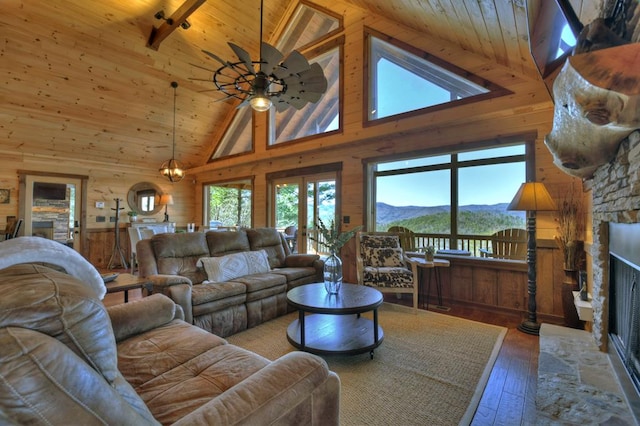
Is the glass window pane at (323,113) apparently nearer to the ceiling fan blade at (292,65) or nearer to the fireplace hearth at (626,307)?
the ceiling fan blade at (292,65)

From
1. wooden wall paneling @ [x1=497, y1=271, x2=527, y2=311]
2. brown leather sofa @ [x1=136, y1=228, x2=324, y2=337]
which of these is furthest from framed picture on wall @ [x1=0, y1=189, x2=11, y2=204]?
wooden wall paneling @ [x1=497, y1=271, x2=527, y2=311]

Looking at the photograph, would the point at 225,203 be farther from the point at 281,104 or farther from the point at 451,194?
the point at 451,194

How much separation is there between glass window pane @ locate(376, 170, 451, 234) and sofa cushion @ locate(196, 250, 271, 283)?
2.07m

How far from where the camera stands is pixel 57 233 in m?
6.34

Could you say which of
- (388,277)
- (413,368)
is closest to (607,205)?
(413,368)

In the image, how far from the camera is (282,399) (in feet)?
3.34

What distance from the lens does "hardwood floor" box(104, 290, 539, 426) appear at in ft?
5.91

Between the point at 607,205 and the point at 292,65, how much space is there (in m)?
2.70

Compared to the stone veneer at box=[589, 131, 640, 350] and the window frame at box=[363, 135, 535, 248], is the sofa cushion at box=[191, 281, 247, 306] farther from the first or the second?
the stone veneer at box=[589, 131, 640, 350]

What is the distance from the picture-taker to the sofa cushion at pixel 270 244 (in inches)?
165

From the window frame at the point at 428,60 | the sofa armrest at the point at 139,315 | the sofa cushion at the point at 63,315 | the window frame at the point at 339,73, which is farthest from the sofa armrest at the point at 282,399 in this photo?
the window frame at the point at 339,73

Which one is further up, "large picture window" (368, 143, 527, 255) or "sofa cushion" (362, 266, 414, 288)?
"large picture window" (368, 143, 527, 255)

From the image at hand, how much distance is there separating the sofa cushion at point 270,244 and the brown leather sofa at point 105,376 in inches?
101

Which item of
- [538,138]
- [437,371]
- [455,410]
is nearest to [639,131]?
[455,410]
